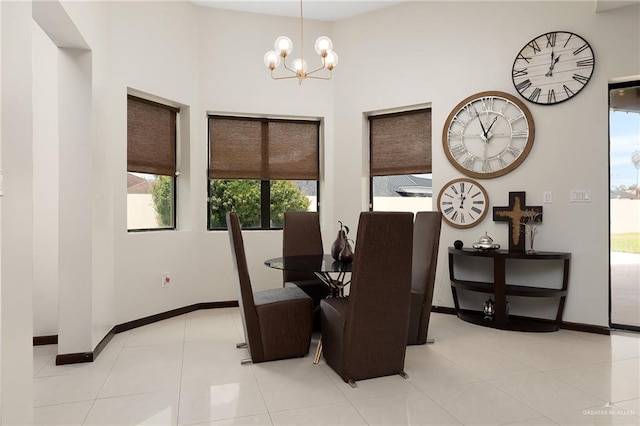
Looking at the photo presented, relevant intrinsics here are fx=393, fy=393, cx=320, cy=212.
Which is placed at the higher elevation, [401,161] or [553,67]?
[553,67]

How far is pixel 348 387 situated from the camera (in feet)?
8.21

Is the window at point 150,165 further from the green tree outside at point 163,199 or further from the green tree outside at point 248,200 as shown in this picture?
the green tree outside at point 248,200

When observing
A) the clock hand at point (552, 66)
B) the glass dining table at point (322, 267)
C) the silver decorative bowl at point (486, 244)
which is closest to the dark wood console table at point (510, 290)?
the silver decorative bowl at point (486, 244)

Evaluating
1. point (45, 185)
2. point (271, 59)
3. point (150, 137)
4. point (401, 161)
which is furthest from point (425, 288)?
point (45, 185)

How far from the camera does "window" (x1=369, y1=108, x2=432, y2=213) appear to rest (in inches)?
183

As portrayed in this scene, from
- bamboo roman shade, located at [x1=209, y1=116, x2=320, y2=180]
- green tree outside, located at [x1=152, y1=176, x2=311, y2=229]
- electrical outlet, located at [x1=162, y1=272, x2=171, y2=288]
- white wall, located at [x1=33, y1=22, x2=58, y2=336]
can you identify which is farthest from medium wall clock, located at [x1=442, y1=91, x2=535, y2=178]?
white wall, located at [x1=33, y1=22, x2=58, y2=336]

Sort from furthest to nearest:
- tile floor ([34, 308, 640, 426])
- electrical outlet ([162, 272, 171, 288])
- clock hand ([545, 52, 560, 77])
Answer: electrical outlet ([162, 272, 171, 288]) < clock hand ([545, 52, 560, 77]) < tile floor ([34, 308, 640, 426])

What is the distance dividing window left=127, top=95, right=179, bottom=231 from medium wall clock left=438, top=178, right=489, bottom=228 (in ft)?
10.1

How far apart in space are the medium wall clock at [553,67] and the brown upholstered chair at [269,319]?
3.05m

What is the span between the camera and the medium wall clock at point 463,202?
13.7ft

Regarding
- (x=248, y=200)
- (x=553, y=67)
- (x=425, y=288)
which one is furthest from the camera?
(x=248, y=200)

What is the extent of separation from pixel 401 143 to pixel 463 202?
41.8 inches

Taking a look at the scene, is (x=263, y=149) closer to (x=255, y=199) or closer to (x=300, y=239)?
(x=255, y=199)

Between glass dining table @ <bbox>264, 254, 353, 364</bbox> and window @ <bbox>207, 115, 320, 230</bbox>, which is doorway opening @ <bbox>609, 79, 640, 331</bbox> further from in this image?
window @ <bbox>207, 115, 320, 230</bbox>
